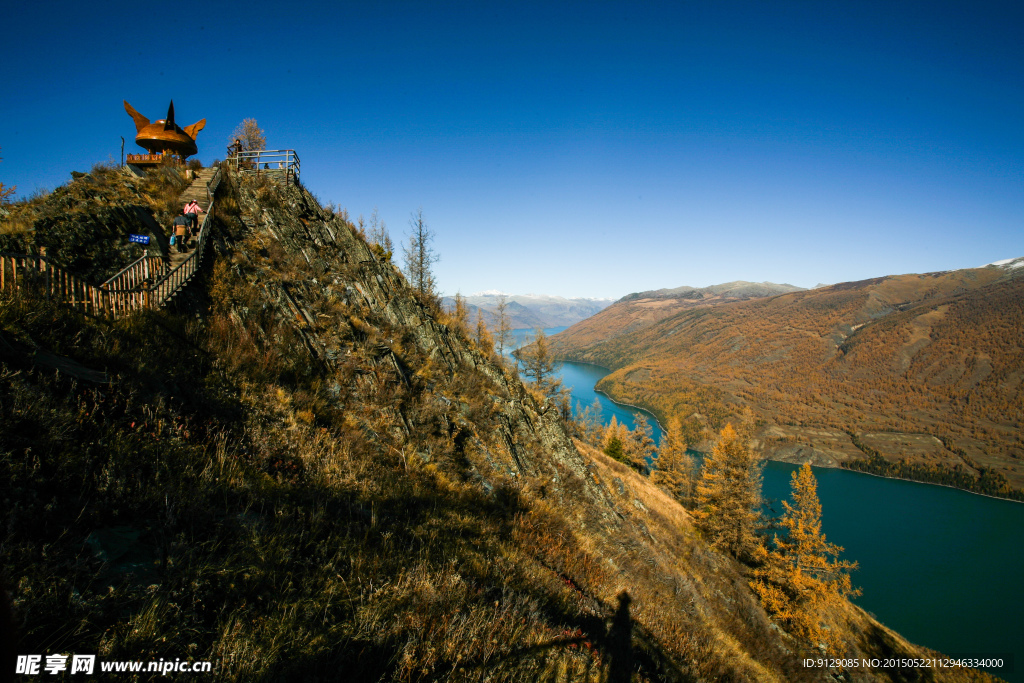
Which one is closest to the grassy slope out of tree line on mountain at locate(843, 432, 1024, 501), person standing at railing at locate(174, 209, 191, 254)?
person standing at railing at locate(174, 209, 191, 254)

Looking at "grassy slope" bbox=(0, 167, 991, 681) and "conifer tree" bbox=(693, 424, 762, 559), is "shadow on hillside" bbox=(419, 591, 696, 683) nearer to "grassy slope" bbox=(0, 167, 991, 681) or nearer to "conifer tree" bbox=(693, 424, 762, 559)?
"grassy slope" bbox=(0, 167, 991, 681)

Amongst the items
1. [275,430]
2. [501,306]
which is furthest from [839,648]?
[501,306]

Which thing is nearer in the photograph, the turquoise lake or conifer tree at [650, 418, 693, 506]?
conifer tree at [650, 418, 693, 506]

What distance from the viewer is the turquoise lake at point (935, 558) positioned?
4394 centimetres

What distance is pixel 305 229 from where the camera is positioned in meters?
15.9

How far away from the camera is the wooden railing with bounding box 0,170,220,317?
5.22 m

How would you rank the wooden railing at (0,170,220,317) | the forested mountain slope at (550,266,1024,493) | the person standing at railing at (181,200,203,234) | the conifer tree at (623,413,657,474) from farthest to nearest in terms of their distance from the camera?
the forested mountain slope at (550,266,1024,493)
the conifer tree at (623,413,657,474)
the person standing at railing at (181,200,203,234)
the wooden railing at (0,170,220,317)

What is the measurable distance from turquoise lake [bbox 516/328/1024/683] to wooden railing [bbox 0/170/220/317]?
40302 millimetres

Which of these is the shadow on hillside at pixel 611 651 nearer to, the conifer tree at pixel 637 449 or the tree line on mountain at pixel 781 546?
the tree line on mountain at pixel 781 546

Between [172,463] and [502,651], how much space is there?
3.82m

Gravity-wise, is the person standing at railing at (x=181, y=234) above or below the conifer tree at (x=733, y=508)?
above

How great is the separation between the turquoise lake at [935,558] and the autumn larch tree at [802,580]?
3216cm
